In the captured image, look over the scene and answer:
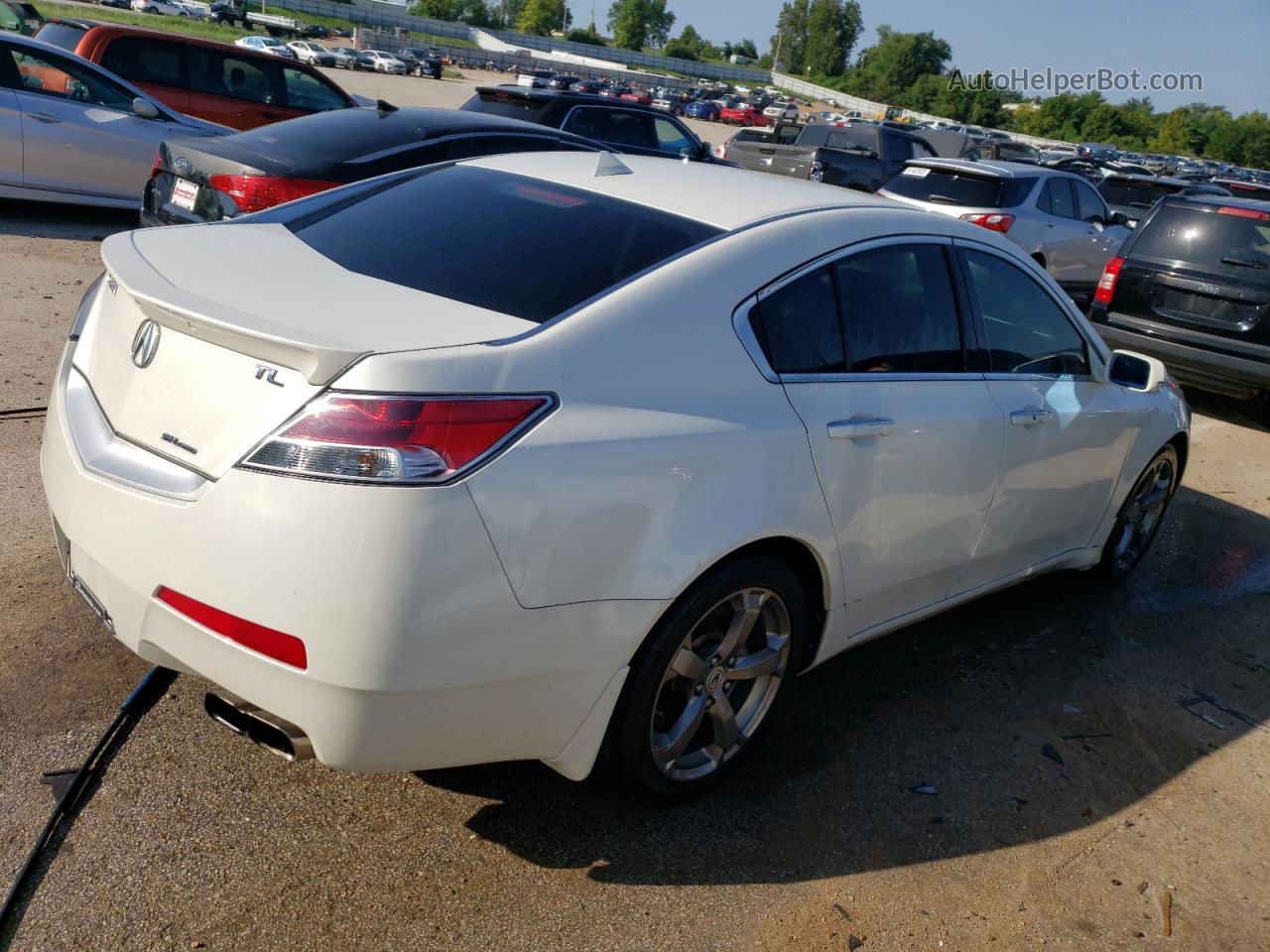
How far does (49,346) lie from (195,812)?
4439 mm

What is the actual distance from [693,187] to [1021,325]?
1412 mm

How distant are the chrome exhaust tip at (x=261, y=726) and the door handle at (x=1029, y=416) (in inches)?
100

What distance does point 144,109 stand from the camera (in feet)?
31.3

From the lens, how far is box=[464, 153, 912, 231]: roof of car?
3322 mm

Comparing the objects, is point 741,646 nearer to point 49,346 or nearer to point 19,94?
point 49,346

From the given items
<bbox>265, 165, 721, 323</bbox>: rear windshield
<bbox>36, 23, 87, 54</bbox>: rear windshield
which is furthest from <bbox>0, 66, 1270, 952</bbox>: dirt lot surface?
<bbox>36, 23, 87, 54</bbox>: rear windshield

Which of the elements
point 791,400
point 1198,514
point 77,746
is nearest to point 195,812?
point 77,746

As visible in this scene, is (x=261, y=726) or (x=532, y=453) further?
(x=261, y=726)

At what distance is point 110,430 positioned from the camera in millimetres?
2779

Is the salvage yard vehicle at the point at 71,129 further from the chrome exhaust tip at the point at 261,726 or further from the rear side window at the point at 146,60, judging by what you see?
the chrome exhaust tip at the point at 261,726

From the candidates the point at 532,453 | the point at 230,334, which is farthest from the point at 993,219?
the point at 230,334

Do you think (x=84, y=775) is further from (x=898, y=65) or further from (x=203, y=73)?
(x=898, y=65)

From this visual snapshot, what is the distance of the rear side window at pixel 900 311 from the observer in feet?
11.1

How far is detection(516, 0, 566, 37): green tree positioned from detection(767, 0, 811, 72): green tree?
31256mm
